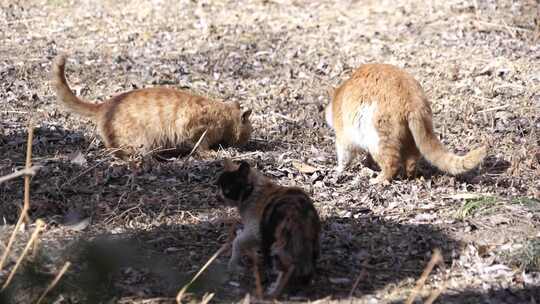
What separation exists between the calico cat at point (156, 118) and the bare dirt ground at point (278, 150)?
0.26 meters

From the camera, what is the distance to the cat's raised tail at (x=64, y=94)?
26.9 feet

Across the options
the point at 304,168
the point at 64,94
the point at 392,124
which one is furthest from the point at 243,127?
the point at 392,124

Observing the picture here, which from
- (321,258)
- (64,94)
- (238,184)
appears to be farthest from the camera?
(64,94)

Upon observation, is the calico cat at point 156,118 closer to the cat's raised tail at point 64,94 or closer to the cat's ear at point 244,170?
the cat's raised tail at point 64,94

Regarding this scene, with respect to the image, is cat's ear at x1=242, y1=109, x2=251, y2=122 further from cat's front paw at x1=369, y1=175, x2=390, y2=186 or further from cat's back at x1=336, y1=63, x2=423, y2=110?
cat's front paw at x1=369, y1=175, x2=390, y2=186

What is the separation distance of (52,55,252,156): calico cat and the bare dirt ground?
0.26 metres

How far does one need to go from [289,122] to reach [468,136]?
1.95 metres

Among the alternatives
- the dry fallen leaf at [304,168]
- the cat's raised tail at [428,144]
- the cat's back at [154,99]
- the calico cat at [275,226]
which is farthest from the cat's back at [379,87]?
the calico cat at [275,226]

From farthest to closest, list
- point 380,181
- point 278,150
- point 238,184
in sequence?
1. point 278,150
2. point 380,181
3. point 238,184

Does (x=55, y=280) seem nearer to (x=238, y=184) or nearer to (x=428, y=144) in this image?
(x=238, y=184)

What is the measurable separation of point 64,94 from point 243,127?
186cm

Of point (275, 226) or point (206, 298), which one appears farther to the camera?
point (275, 226)

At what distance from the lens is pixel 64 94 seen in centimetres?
832

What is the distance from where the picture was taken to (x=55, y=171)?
751 cm
